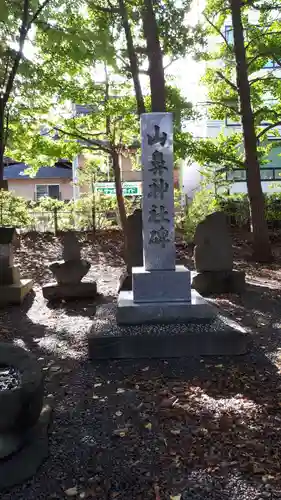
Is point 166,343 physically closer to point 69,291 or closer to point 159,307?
point 159,307

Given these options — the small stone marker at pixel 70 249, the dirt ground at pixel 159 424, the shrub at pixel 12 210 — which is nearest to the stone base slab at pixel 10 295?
the small stone marker at pixel 70 249

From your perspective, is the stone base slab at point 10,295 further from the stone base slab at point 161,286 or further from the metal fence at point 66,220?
the metal fence at point 66,220

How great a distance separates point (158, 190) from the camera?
19.1 ft

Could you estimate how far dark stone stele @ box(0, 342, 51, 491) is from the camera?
2701 mm

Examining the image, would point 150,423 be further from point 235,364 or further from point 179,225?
point 179,225

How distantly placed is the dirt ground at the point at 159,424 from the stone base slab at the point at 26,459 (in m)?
0.07

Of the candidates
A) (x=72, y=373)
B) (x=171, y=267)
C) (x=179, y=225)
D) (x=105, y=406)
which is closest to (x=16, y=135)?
(x=179, y=225)

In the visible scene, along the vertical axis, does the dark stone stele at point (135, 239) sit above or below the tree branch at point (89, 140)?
below

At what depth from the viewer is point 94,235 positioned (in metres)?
14.7

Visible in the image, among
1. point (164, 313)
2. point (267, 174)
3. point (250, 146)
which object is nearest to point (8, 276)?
point (164, 313)

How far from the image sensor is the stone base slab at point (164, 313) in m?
5.21

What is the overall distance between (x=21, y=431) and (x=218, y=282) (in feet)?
18.2

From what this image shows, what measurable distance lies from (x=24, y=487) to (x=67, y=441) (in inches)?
20.7

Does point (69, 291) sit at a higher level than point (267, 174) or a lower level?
lower
